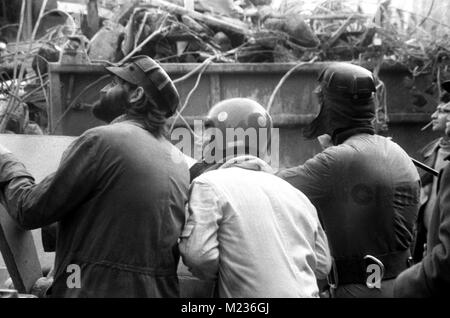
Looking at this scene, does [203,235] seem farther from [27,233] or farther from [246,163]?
[27,233]

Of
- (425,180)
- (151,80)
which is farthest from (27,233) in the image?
(425,180)

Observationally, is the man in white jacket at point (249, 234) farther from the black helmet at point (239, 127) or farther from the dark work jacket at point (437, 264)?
the dark work jacket at point (437, 264)

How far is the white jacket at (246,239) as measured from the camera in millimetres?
3527

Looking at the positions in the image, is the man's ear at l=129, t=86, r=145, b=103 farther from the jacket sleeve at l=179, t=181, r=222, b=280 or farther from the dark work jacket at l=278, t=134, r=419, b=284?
the dark work jacket at l=278, t=134, r=419, b=284

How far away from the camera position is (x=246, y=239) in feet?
11.6

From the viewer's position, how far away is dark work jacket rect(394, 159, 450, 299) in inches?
125

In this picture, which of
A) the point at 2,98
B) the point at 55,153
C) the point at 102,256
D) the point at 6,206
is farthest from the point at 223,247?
the point at 2,98

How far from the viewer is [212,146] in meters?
3.87

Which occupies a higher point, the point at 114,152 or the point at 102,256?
the point at 114,152

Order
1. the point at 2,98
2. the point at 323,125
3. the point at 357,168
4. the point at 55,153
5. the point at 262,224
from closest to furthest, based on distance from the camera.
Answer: the point at 262,224
the point at 357,168
the point at 323,125
the point at 55,153
the point at 2,98

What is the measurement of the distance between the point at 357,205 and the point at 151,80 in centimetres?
113

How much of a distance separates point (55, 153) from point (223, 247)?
1727mm

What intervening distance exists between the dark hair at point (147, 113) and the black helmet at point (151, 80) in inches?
0.8
